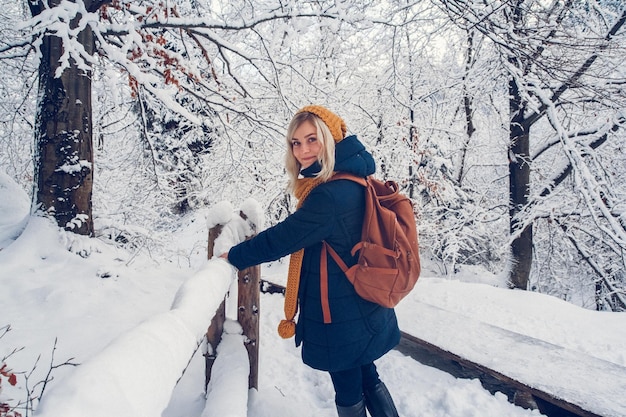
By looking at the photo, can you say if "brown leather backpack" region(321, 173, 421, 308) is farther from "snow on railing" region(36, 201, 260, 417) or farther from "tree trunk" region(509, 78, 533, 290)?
"tree trunk" region(509, 78, 533, 290)

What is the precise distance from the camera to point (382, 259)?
168cm

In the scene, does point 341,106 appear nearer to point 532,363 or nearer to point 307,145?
point 307,145

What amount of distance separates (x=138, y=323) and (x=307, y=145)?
4.28 feet

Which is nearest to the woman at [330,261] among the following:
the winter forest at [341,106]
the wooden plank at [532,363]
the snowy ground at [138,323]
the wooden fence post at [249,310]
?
the snowy ground at [138,323]

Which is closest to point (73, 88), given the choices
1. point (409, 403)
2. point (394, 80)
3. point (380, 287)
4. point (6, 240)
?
point (6, 240)

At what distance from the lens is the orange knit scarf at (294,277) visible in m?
1.88

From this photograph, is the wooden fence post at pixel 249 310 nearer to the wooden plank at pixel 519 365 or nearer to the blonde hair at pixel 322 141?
the blonde hair at pixel 322 141

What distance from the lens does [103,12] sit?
12.8 feet

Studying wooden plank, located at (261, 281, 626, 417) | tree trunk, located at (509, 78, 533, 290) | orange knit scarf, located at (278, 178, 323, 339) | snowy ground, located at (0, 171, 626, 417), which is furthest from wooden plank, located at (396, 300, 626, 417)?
→ tree trunk, located at (509, 78, 533, 290)

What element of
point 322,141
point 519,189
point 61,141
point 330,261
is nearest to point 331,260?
point 330,261

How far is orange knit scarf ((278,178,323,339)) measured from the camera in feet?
6.17

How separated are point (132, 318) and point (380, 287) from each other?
7.53 ft

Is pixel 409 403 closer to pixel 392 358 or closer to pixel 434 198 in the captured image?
pixel 392 358

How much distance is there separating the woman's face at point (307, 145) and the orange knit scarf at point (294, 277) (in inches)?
4.1
